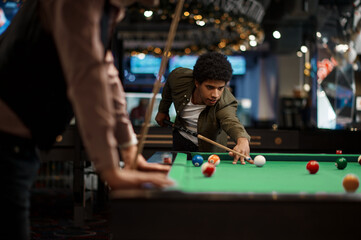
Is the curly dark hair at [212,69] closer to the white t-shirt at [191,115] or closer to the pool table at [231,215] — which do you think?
the white t-shirt at [191,115]

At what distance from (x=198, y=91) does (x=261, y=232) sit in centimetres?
244

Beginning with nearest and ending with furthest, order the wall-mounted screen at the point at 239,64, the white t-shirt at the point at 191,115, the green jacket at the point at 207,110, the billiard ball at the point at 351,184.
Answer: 1. the billiard ball at the point at 351,184
2. the green jacket at the point at 207,110
3. the white t-shirt at the point at 191,115
4. the wall-mounted screen at the point at 239,64

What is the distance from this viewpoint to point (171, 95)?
4.06 metres

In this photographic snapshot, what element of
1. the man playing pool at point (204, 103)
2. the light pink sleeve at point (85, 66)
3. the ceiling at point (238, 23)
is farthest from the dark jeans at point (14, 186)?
the ceiling at point (238, 23)

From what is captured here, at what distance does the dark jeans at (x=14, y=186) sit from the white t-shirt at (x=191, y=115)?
2.46 m

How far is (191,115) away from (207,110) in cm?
21

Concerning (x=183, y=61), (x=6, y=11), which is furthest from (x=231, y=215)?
(x=183, y=61)

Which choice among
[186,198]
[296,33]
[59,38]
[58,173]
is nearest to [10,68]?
[59,38]

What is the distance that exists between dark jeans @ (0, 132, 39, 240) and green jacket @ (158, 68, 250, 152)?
207cm

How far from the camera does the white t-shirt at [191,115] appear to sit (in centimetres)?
384

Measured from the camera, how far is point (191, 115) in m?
3.88

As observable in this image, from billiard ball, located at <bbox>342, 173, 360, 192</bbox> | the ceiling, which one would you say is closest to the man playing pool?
billiard ball, located at <bbox>342, 173, 360, 192</bbox>

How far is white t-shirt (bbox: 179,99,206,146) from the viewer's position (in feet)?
12.6

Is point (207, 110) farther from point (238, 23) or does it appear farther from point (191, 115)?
point (238, 23)
